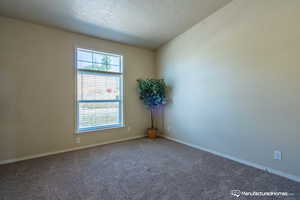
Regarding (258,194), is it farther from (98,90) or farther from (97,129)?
(98,90)

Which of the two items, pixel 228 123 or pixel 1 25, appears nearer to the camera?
pixel 1 25

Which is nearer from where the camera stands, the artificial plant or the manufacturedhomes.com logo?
the manufacturedhomes.com logo

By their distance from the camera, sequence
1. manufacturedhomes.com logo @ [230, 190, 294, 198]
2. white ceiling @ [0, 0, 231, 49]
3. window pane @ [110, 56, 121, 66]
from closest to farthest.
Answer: manufacturedhomes.com logo @ [230, 190, 294, 198], white ceiling @ [0, 0, 231, 49], window pane @ [110, 56, 121, 66]

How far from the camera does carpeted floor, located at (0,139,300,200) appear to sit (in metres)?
1.81

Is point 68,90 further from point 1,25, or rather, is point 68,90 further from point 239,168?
point 239,168

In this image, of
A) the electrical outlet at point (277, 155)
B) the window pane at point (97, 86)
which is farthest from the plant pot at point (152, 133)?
the electrical outlet at point (277, 155)

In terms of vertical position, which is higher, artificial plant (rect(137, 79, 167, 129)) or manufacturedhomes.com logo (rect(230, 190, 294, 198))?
artificial plant (rect(137, 79, 167, 129))

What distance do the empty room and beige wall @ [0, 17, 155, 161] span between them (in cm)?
2

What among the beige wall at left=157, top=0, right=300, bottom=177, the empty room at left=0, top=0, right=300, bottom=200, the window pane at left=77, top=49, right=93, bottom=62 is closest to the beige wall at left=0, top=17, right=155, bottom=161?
the empty room at left=0, top=0, right=300, bottom=200

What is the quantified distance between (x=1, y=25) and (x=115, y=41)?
83.8 inches

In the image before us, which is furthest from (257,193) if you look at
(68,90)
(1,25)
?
(1,25)

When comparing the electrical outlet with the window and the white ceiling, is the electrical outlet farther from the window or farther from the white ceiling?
the window

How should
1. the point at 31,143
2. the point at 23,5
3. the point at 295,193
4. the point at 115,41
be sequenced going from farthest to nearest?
the point at 115,41, the point at 31,143, the point at 23,5, the point at 295,193

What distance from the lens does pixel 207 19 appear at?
10.4 feet
